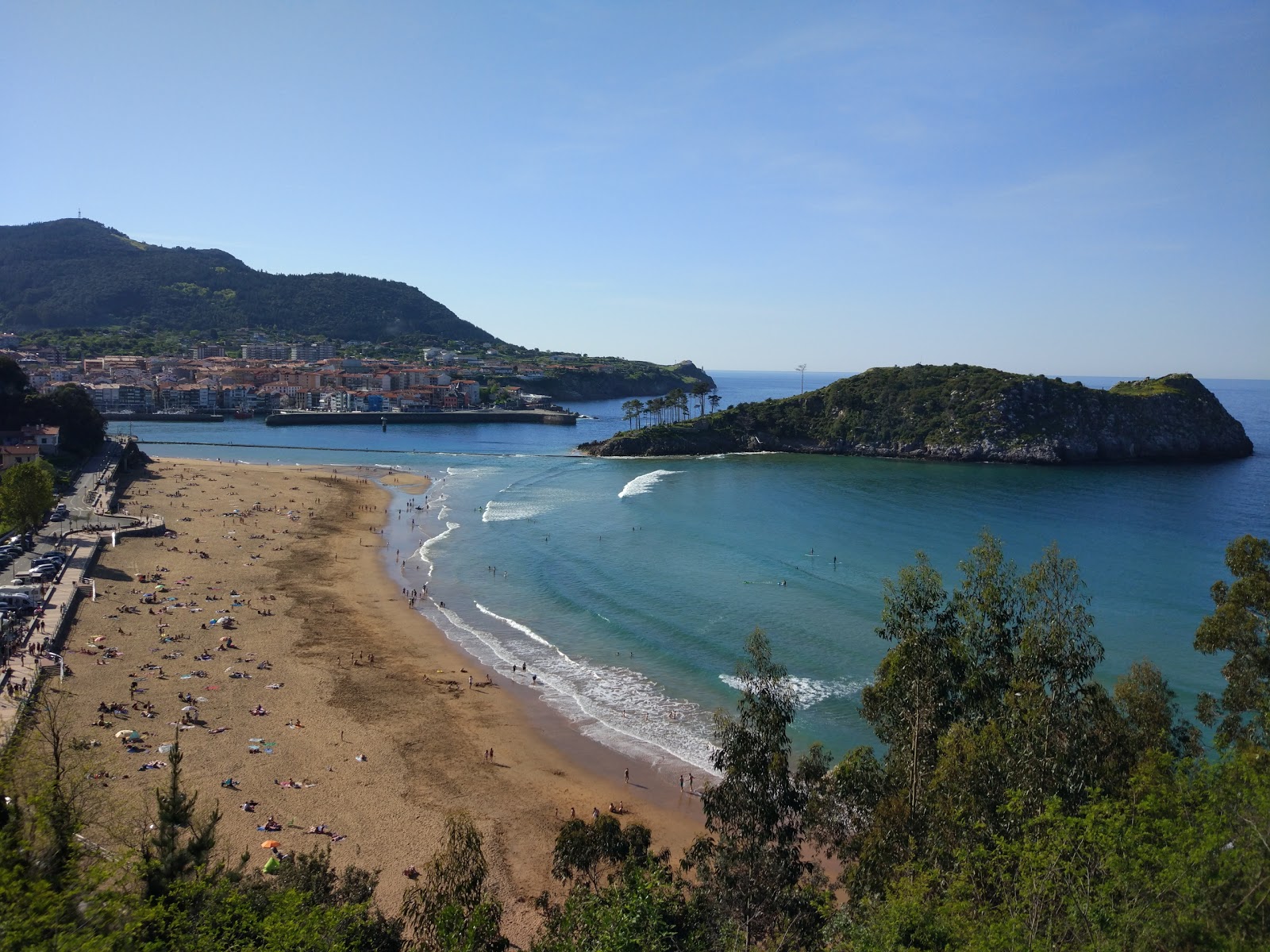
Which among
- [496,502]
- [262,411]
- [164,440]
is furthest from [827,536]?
[262,411]

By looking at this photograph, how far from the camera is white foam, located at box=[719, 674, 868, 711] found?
28500 millimetres

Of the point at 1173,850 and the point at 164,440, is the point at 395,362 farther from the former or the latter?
the point at 1173,850

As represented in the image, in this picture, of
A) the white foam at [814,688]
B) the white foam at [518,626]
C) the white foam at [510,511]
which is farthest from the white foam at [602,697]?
the white foam at [510,511]

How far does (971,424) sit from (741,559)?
189ft

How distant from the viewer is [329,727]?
27.0m

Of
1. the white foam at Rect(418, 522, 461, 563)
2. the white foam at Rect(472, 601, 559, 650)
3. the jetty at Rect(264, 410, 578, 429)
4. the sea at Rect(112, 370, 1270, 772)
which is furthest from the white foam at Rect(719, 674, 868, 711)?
the jetty at Rect(264, 410, 578, 429)

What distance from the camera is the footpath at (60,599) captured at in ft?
81.1

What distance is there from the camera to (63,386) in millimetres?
72750

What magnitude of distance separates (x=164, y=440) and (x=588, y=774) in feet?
325

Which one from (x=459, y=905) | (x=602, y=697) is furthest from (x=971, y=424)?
(x=459, y=905)

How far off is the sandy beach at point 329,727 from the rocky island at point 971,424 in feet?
209

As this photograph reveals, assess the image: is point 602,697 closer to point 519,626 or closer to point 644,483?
point 519,626

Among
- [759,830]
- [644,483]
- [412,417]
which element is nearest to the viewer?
[759,830]

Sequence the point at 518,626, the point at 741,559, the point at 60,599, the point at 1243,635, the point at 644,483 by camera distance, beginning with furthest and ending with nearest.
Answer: the point at 644,483 → the point at 741,559 → the point at 518,626 → the point at 60,599 → the point at 1243,635
